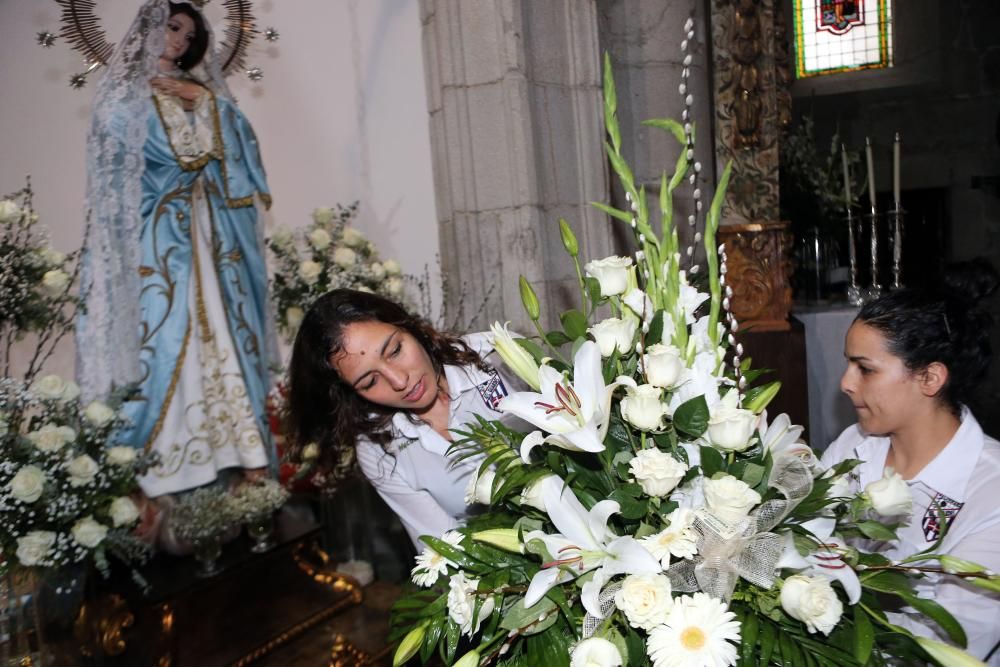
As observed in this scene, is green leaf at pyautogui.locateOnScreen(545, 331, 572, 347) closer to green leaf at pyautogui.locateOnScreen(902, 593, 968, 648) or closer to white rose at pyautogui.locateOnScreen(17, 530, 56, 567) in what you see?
green leaf at pyautogui.locateOnScreen(902, 593, 968, 648)

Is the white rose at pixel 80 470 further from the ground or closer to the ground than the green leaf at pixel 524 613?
closer to the ground

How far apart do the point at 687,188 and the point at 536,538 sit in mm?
2656

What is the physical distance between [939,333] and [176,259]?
8.57ft

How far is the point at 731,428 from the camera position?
0.98 metres

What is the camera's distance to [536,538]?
3.34ft

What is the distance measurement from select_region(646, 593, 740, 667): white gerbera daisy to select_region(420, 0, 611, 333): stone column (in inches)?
87.2

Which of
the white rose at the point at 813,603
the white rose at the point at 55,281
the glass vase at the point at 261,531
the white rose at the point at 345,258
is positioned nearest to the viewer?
the white rose at the point at 813,603

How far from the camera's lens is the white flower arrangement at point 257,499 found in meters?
3.07

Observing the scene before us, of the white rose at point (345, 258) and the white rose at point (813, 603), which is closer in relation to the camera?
the white rose at point (813, 603)

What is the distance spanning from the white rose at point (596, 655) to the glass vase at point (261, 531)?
2.45 m

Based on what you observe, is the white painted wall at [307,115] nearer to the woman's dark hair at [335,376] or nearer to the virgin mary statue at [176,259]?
the virgin mary statue at [176,259]

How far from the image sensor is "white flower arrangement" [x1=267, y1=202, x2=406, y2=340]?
3.35 m

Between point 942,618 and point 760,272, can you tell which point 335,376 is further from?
point 760,272

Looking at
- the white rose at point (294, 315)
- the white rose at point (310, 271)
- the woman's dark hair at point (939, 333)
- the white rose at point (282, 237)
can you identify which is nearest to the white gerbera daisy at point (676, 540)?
the woman's dark hair at point (939, 333)
